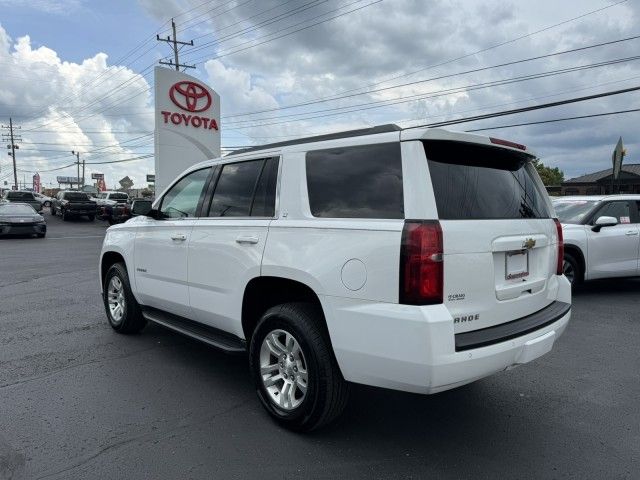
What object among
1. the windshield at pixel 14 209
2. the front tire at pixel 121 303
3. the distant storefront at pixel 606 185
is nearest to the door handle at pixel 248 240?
the front tire at pixel 121 303

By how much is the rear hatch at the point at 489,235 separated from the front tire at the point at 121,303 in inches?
153

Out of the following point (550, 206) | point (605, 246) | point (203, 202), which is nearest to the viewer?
point (550, 206)

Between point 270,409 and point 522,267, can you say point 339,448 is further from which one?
point 522,267

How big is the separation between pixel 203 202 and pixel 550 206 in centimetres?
296

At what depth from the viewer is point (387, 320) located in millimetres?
2783

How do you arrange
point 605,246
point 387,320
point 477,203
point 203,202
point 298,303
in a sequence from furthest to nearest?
1. point 605,246
2. point 203,202
3. point 298,303
4. point 477,203
5. point 387,320

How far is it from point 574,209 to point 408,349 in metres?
7.21

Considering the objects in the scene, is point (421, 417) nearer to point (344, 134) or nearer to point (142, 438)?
point (142, 438)

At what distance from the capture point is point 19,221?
20.1m

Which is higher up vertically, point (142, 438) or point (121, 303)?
point (121, 303)

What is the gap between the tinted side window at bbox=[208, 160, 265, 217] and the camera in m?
3.96

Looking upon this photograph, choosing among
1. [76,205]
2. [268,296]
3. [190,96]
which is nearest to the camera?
[268,296]

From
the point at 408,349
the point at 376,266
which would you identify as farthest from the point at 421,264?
the point at 408,349

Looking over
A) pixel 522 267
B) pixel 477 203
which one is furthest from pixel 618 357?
pixel 477 203
